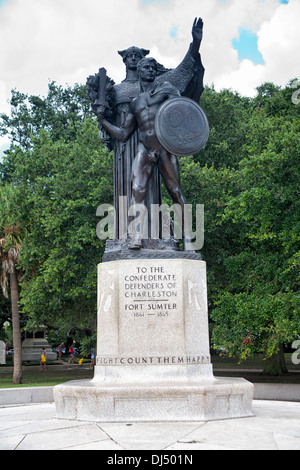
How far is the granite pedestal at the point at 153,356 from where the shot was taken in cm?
734

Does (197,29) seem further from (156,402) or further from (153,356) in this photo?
(156,402)

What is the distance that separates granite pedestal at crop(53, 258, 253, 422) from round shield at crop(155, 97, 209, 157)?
1.95 meters

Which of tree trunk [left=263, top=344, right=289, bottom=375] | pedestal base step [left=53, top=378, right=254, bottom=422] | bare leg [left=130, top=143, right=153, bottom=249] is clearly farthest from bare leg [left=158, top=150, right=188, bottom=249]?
tree trunk [left=263, top=344, right=289, bottom=375]

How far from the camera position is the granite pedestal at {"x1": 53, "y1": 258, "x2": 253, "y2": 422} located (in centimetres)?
734

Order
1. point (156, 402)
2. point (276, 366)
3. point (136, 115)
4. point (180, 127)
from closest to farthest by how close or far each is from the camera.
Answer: point (156, 402)
point (180, 127)
point (136, 115)
point (276, 366)

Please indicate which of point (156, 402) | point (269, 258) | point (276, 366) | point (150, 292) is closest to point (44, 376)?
point (276, 366)

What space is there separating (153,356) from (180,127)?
3.80 metres

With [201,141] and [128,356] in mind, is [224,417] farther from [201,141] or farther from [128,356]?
[201,141]

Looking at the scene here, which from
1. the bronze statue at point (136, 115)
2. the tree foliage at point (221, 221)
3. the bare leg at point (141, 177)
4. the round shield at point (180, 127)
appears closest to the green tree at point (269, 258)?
the tree foliage at point (221, 221)

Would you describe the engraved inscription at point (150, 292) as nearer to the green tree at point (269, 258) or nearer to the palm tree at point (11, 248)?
the green tree at point (269, 258)

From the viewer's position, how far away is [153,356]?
8312 millimetres

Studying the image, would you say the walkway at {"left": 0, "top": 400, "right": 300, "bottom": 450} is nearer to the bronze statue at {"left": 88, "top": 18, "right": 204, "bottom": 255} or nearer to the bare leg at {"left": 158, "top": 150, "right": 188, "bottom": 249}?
the bronze statue at {"left": 88, "top": 18, "right": 204, "bottom": 255}

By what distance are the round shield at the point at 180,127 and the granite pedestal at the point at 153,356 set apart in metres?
1.95

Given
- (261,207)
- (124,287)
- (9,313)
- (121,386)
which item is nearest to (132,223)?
(124,287)
